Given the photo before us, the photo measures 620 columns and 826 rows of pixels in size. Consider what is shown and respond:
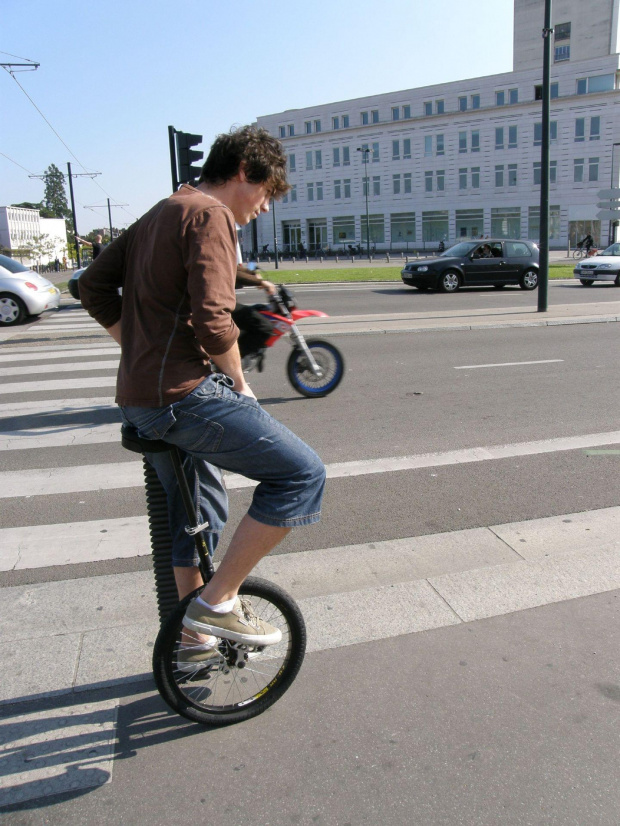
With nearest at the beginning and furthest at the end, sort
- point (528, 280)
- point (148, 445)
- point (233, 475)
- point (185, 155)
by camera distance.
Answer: point (148, 445) → point (233, 475) → point (185, 155) → point (528, 280)

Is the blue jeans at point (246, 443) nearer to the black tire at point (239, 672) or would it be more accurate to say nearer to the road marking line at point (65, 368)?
the black tire at point (239, 672)

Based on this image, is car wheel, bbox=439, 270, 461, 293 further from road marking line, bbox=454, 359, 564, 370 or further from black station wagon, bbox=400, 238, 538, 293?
road marking line, bbox=454, 359, 564, 370

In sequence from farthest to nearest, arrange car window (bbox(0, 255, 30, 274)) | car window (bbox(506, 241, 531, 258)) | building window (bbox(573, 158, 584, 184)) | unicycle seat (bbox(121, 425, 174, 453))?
building window (bbox(573, 158, 584, 184)), car window (bbox(506, 241, 531, 258)), car window (bbox(0, 255, 30, 274)), unicycle seat (bbox(121, 425, 174, 453))

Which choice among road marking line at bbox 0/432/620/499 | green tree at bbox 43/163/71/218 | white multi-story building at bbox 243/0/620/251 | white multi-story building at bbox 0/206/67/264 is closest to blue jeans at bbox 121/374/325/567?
road marking line at bbox 0/432/620/499

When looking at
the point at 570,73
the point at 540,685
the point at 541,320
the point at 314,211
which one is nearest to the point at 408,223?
the point at 314,211

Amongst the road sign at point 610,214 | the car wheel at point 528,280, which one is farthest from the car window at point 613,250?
the car wheel at point 528,280

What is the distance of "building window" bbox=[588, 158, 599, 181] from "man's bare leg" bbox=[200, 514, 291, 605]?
72.5 meters

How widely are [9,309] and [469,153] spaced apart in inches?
2501

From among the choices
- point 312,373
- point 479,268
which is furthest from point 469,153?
point 312,373

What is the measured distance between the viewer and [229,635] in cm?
234

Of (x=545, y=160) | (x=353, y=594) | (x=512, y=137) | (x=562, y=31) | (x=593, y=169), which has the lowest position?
(x=353, y=594)

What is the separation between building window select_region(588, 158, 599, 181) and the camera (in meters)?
65.4

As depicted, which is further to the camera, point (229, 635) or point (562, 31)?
point (562, 31)

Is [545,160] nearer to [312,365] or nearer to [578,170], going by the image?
[312,365]
